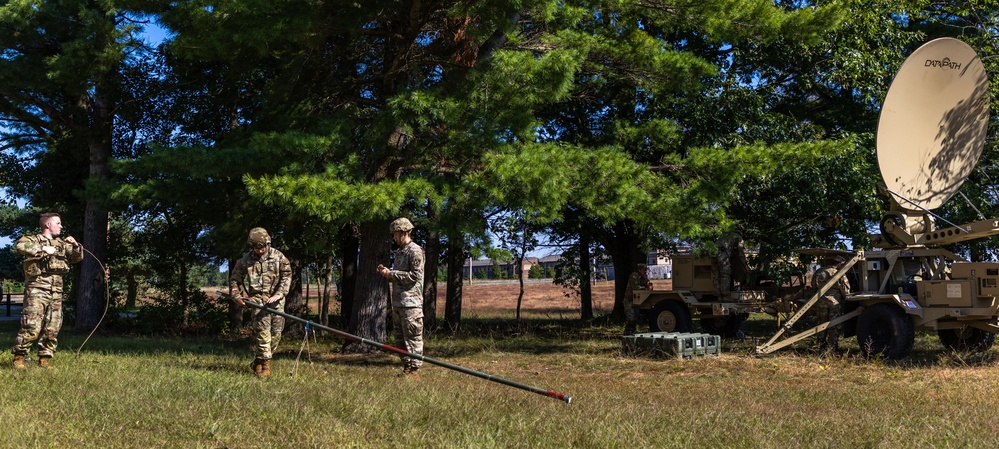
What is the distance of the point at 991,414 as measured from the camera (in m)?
7.22

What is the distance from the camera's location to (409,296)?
32.7ft

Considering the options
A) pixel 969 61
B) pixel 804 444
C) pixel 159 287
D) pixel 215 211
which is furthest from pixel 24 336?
pixel 969 61

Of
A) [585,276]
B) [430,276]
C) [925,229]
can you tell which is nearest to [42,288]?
[430,276]

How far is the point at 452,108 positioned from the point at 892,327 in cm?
691

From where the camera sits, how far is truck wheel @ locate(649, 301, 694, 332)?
1652cm

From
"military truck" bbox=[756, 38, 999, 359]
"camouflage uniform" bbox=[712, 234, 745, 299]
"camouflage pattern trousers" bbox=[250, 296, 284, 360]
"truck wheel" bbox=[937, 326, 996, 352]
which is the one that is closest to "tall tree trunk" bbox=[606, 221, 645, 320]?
"camouflage uniform" bbox=[712, 234, 745, 299]

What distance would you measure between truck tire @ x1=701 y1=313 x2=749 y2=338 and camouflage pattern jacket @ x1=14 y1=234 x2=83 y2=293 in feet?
39.1

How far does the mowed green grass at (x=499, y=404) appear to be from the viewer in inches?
232

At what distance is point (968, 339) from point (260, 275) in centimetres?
1066

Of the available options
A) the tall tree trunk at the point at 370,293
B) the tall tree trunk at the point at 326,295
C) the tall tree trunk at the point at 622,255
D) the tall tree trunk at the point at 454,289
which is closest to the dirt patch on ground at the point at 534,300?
the tall tree trunk at the point at 622,255

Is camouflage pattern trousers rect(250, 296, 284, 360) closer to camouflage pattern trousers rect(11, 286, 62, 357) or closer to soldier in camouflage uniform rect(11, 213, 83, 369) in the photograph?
soldier in camouflage uniform rect(11, 213, 83, 369)

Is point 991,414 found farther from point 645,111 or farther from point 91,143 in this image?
point 91,143

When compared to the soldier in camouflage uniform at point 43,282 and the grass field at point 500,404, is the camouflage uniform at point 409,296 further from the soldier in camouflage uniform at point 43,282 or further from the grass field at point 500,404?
the soldier in camouflage uniform at point 43,282

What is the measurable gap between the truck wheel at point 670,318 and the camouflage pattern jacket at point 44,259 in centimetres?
1076
